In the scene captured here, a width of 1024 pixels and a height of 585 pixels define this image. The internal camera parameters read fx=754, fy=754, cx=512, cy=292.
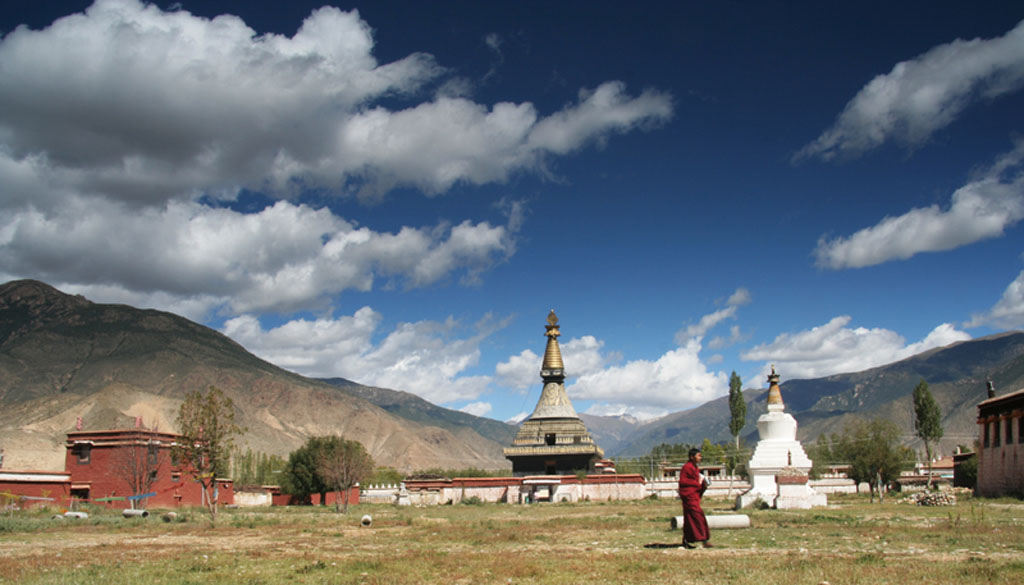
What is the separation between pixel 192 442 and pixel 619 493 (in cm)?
3215

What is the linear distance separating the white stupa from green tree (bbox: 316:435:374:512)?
23.8m

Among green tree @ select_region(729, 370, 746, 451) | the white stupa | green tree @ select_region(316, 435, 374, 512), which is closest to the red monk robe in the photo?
the white stupa

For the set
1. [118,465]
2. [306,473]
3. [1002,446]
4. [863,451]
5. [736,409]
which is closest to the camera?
[1002,446]

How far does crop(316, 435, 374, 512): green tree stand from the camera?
4931 centimetres

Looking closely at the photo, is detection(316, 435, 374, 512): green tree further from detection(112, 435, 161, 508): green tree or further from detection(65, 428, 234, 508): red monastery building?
detection(112, 435, 161, 508): green tree

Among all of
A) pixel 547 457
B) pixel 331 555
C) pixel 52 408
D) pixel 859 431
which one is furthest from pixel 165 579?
pixel 52 408

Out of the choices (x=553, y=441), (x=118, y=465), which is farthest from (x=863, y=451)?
(x=118, y=465)

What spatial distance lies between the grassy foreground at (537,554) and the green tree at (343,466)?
820 inches

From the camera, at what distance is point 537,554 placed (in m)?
17.5

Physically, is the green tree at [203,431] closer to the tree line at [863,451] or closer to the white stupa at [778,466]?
the white stupa at [778,466]

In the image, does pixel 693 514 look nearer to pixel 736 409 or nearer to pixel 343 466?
pixel 343 466

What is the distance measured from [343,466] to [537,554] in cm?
3350

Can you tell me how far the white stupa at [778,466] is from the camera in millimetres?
36250

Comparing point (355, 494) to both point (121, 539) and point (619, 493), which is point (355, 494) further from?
point (121, 539)
